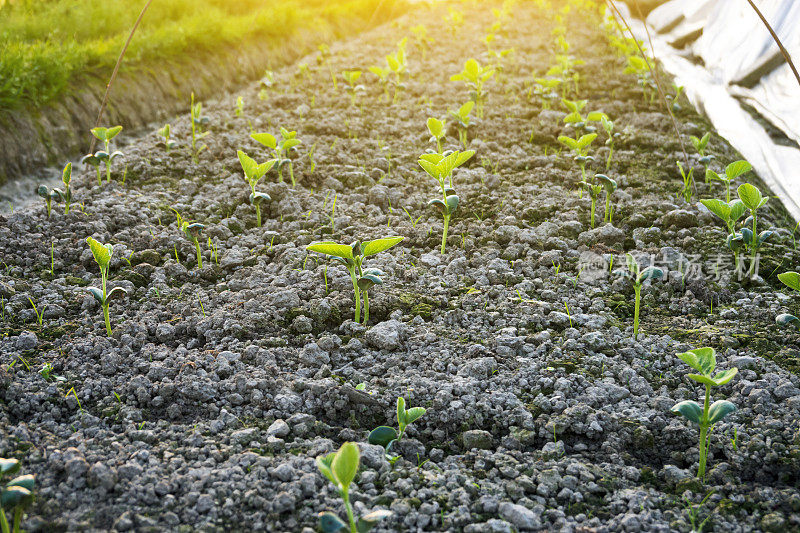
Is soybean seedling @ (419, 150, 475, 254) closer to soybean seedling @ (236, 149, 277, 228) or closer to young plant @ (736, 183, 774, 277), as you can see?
soybean seedling @ (236, 149, 277, 228)

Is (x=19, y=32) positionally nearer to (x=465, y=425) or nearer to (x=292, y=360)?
(x=292, y=360)

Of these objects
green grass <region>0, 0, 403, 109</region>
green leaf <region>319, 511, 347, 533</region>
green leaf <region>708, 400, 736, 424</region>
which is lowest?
green leaf <region>708, 400, 736, 424</region>

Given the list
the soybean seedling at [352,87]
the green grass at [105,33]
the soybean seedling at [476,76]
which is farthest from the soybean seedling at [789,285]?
the green grass at [105,33]

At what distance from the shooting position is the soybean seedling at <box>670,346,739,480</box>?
57.4 inches

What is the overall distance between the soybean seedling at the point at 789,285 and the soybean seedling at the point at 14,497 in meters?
1.95

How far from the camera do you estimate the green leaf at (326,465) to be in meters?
1.22

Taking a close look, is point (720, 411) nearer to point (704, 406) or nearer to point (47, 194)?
point (704, 406)

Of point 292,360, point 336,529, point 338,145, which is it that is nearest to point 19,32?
point 338,145

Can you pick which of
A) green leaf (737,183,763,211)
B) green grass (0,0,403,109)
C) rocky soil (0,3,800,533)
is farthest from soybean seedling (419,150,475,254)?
green grass (0,0,403,109)

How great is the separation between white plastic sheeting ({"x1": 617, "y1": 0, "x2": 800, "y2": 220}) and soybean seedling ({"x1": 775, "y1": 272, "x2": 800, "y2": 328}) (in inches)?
36.7

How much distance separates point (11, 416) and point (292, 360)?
2.43ft

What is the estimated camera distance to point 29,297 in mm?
2143

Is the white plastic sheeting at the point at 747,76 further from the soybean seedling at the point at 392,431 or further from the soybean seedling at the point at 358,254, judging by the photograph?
the soybean seedling at the point at 392,431

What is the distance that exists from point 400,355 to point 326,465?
26.5 inches
